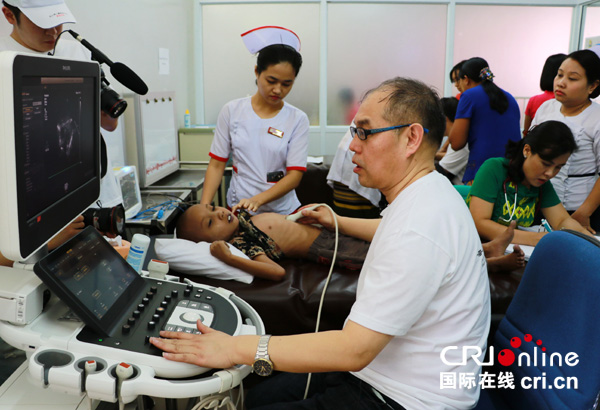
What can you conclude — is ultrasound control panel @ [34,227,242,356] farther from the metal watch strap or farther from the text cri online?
the text cri online

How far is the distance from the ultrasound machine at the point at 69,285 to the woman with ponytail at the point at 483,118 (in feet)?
8.12

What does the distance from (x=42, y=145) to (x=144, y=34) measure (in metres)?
2.85

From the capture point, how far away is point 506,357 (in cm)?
141

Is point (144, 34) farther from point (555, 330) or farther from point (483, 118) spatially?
point (555, 330)

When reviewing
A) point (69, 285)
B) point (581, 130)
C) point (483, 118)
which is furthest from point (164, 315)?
point (483, 118)

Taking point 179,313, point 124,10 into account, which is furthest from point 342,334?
point 124,10

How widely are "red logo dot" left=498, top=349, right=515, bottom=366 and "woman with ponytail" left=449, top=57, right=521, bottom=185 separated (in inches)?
80.5

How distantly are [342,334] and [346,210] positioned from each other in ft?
6.73

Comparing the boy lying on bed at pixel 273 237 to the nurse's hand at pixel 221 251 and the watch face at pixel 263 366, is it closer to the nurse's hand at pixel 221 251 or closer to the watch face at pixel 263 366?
the nurse's hand at pixel 221 251

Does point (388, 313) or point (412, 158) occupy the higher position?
point (412, 158)

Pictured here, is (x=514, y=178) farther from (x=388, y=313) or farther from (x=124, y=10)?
(x=124, y=10)

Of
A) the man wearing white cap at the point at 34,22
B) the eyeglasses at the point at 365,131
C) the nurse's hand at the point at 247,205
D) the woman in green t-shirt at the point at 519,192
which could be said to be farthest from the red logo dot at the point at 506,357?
the man wearing white cap at the point at 34,22

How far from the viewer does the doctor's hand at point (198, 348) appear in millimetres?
1023

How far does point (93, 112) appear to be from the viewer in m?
1.30
